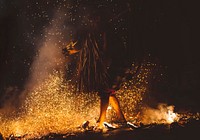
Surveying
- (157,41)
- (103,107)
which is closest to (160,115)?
(103,107)

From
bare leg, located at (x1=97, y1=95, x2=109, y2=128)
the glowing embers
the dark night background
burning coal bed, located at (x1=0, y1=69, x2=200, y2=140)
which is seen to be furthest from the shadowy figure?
the dark night background

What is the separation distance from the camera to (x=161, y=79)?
26.5 ft

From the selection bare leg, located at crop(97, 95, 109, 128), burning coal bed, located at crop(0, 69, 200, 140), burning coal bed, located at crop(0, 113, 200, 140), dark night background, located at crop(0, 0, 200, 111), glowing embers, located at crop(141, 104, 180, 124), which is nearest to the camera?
burning coal bed, located at crop(0, 113, 200, 140)

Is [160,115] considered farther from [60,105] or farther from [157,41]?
[60,105]

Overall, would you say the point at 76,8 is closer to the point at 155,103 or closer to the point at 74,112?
the point at 74,112

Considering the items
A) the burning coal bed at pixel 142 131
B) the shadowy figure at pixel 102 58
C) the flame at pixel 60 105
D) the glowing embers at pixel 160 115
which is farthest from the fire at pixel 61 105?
the shadowy figure at pixel 102 58

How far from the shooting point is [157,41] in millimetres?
8148

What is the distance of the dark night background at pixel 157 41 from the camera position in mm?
7934

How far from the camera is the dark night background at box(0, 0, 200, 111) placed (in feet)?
26.0

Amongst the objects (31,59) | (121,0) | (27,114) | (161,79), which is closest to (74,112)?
(27,114)

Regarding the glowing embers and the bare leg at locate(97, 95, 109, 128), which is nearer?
the bare leg at locate(97, 95, 109, 128)

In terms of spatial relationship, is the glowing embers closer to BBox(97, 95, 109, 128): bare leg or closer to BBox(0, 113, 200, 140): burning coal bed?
BBox(0, 113, 200, 140): burning coal bed

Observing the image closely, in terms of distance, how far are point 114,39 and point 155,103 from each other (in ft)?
8.40

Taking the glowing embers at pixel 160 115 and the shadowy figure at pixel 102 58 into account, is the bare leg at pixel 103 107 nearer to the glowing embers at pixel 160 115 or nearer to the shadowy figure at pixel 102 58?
the shadowy figure at pixel 102 58
